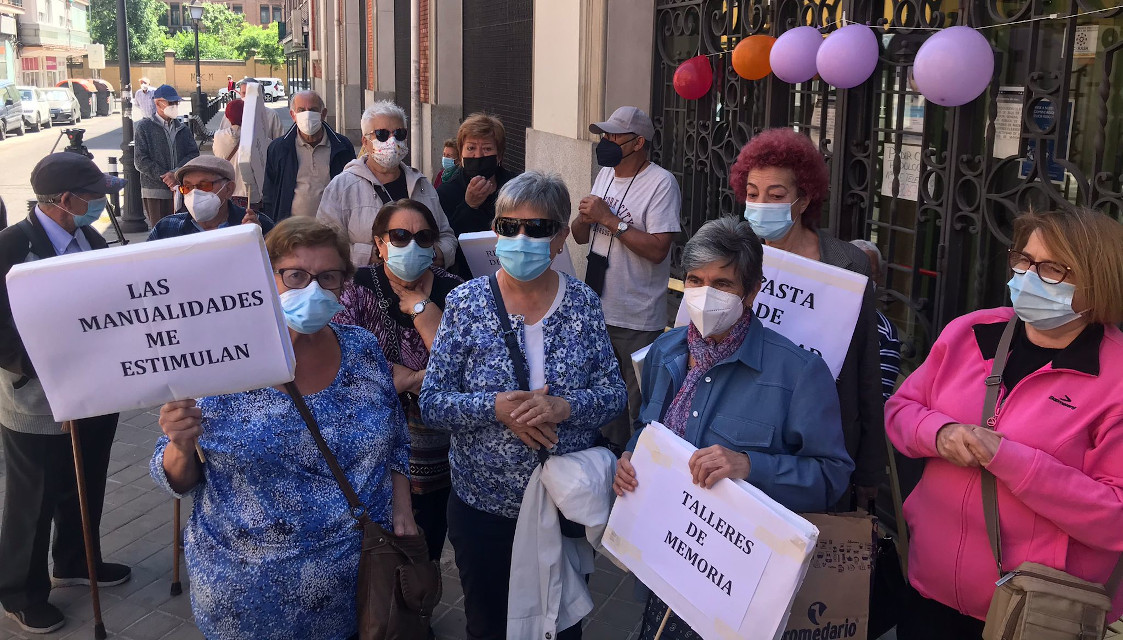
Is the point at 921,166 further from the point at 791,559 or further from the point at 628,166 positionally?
the point at 791,559

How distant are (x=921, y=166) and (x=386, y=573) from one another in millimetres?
3647

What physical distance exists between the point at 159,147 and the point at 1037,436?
12.1m

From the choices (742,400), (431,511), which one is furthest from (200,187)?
(742,400)

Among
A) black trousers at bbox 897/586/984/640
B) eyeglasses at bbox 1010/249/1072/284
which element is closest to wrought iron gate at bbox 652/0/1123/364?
eyeglasses at bbox 1010/249/1072/284

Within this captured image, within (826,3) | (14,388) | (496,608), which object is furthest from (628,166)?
(14,388)

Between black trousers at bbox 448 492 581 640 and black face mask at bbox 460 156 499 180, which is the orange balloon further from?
black trousers at bbox 448 492 581 640

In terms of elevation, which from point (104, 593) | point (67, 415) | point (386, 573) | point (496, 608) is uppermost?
point (67, 415)

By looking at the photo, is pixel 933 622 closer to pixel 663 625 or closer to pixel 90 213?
pixel 663 625

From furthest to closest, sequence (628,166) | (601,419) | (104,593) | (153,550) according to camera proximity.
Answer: (628,166) < (153,550) < (104,593) < (601,419)

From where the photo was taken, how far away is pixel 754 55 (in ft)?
20.7

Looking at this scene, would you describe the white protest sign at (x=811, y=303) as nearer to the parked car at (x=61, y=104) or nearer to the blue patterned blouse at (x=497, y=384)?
the blue patterned blouse at (x=497, y=384)

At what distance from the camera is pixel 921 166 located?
527 cm

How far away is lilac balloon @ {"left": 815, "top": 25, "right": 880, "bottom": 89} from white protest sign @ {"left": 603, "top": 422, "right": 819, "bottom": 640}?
3.04m

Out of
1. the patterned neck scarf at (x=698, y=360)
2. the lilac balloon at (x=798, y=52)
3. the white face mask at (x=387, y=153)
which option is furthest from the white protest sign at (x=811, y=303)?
the white face mask at (x=387, y=153)
